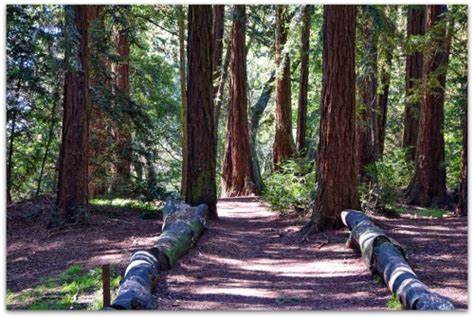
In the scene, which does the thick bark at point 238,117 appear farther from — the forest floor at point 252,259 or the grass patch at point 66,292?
the grass patch at point 66,292

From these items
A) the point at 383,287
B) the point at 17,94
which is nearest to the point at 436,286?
the point at 383,287

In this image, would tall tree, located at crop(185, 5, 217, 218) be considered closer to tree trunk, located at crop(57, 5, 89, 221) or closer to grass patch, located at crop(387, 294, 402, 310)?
tree trunk, located at crop(57, 5, 89, 221)

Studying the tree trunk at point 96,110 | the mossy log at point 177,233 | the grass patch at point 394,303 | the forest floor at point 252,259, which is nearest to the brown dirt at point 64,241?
the forest floor at point 252,259

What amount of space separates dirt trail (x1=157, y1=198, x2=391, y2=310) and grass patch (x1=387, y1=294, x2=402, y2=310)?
0.28ft

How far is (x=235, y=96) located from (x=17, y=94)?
693cm

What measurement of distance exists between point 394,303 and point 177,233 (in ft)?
11.4

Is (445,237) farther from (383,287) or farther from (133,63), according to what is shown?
(133,63)

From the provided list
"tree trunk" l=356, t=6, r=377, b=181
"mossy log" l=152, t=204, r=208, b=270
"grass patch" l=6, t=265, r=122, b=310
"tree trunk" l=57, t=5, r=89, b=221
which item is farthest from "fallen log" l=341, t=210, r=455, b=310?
"tree trunk" l=57, t=5, r=89, b=221

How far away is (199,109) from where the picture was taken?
36.1 feet

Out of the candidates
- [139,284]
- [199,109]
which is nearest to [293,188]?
[199,109]

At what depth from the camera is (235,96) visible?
→ 16844 mm

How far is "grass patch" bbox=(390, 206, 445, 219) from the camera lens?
37.2 feet

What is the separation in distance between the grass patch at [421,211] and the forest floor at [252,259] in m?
0.66

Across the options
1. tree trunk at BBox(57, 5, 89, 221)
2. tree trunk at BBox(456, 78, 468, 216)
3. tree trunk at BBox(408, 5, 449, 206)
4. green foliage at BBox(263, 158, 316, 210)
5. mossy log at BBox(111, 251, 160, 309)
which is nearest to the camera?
mossy log at BBox(111, 251, 160, 309)
